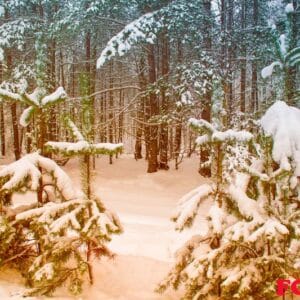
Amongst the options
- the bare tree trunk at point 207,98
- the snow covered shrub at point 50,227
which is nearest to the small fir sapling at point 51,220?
the snow covered shrub at point 50,227

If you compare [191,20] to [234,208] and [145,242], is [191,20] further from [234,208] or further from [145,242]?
[234,208]

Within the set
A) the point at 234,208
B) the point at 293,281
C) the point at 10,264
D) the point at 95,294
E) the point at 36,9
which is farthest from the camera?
the point at 36,9

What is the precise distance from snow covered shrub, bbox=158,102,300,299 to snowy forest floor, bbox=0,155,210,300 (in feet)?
3.47

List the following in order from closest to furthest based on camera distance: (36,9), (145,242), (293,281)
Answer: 1. (293,281)
2. (145,242)
3. (36,9)

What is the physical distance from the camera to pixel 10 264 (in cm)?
663

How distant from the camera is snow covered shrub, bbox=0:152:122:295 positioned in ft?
18.3

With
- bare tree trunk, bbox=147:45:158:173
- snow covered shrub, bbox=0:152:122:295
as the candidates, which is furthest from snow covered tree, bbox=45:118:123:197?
bare tree trunk, bbox=147:45:158:173

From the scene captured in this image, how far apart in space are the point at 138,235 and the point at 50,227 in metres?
4.18

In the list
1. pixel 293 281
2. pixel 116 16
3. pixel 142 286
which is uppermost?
pixel 116 16

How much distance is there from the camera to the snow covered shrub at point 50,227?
18.3 ft

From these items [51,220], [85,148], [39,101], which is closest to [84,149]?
[85,148]

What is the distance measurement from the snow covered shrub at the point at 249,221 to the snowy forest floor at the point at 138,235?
106 cm

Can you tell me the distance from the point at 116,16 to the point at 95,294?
16780 millimetres

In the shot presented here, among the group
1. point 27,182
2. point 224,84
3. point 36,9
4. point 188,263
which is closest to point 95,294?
point 188,263
